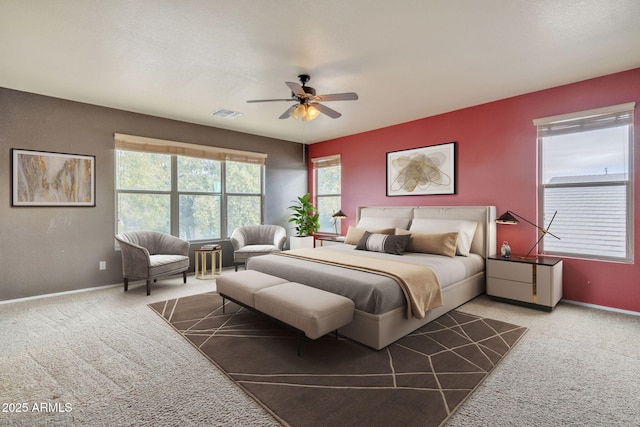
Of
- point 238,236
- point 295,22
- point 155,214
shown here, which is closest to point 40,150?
point 155,214

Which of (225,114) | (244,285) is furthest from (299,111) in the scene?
(225,114)

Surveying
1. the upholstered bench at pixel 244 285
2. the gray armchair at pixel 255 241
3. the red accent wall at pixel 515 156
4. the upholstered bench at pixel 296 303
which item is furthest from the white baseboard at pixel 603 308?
the gray armchair at pixel 255 241

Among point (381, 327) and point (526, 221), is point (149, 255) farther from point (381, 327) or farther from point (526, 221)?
point (526, 221)

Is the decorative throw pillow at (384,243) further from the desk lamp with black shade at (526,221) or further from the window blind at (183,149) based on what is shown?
the window blind at (183,149)

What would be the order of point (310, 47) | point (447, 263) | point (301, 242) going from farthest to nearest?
point (301, 242) < point (447, 263) < point (310, 47)

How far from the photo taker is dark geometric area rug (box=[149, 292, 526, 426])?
1856 millimetres

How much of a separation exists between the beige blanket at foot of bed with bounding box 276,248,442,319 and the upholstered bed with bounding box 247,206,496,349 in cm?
2

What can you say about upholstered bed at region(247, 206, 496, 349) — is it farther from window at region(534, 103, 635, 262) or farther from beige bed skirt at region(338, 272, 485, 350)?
window at region(534, 103, 635, 262)

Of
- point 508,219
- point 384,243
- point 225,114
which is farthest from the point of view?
point 225,114

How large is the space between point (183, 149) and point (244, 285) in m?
3.38

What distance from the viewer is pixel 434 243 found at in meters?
4.04

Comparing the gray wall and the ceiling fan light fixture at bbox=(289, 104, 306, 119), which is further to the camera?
the gray wall

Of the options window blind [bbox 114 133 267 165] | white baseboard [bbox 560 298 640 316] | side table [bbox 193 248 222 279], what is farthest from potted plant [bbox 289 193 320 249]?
white baseboard [bbox 560 298 640 316]

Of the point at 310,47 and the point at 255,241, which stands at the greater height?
the point at 310,47
